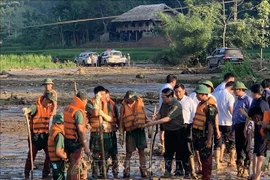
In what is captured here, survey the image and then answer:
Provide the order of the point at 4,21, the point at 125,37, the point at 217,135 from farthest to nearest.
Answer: the point at 4,21 < the point at 125,37 < the point at 217,135

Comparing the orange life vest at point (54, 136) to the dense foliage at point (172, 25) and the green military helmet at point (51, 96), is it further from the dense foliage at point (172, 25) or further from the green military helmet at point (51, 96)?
the dense foliage at point (172, 25)

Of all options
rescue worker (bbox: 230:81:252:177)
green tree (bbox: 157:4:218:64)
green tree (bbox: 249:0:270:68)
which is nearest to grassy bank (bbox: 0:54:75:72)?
green tree (bbox: 157:4:218:64)

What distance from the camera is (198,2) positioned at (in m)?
56.5

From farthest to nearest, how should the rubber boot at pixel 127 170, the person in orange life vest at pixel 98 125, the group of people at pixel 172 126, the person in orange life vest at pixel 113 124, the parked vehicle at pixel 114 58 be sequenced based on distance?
the parked vehicle at pixel 114 58 < the rubber boot at pixel 127 170 < the person in orange life vest at pixel 113 124 < the person in orange life vest at pixel 98 125 < the group of people at pixel 172 126

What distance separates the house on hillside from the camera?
7925 cm

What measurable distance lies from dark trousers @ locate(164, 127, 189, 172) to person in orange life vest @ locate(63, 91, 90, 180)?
1890 mm

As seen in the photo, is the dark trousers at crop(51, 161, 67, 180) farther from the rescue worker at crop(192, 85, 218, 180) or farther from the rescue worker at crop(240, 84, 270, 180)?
the rescue worker at crop(240, 84, 270, 180)

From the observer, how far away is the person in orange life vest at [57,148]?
1023 cm

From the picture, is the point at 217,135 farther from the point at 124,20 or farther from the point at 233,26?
the point at 124,20

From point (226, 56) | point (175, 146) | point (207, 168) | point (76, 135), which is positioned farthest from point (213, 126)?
point (226, 56)

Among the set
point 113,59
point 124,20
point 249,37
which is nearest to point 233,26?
point 249,37

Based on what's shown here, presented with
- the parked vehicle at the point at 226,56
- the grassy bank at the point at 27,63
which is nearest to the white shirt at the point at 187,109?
the parked vehicle at the point at 226,56

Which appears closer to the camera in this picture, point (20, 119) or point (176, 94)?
point (176, 94)

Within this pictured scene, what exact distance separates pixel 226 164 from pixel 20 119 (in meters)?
10.2
